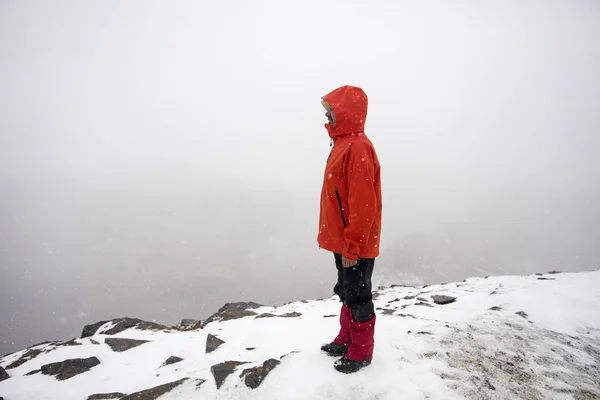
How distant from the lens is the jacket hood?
3824mm

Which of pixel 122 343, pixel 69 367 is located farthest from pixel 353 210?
pixel 122 343

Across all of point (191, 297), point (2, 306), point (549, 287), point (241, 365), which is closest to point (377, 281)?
point (191, 297)

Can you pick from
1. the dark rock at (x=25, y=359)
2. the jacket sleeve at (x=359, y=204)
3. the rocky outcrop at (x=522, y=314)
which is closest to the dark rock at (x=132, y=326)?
the dark rock at (x=25, y=359)

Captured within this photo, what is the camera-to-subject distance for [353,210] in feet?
11.8

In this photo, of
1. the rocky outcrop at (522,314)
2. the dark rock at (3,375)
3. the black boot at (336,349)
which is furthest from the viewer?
the rocky outcrop at (522,314)

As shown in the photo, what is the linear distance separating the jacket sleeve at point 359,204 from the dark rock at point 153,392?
3.51 metres

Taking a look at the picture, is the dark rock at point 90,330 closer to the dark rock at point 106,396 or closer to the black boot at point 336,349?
the dark rock at point 106,396

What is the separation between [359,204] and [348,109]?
1.35m

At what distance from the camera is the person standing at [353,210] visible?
141 inches

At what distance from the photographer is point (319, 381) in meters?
3.80

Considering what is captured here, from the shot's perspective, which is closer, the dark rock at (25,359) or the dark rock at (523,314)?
the dark rock at (523,314)

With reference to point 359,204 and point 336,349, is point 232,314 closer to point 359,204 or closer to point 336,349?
point 336,349

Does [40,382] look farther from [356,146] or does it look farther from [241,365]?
[356,146]

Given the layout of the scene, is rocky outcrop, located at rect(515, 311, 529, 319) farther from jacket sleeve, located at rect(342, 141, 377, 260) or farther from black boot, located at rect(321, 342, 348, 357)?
jacket sleeve, located at rect(342, 141, 377, 260)
